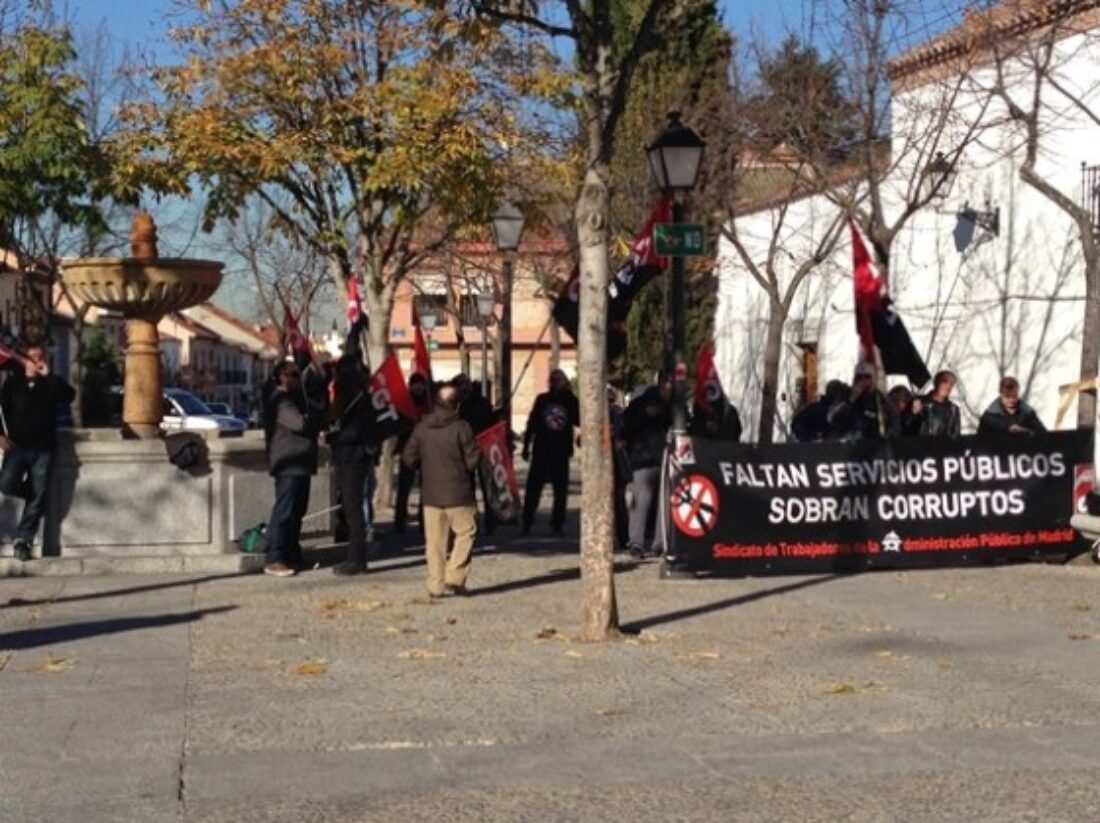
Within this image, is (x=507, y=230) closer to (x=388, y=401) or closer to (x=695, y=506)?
(x=388, y=401)

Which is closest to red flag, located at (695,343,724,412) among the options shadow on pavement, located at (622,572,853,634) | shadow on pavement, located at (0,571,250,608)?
shadow on pavement, located at (622,572,853,634)

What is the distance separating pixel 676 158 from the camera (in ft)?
49.2

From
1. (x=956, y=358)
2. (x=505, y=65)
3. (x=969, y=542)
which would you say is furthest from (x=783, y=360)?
(x=969, y=542)

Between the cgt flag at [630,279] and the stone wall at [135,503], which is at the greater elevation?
the cgt flag at [630,279]

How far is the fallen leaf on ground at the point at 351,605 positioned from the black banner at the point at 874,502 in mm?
2802

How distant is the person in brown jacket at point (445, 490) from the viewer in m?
14.2

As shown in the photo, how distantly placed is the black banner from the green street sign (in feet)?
5.83

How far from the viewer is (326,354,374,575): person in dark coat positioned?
51.3ft

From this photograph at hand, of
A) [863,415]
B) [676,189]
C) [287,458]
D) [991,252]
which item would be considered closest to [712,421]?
[863,415]

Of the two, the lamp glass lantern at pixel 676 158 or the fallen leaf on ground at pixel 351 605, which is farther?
the lamp glass lantern at pixel 676 158

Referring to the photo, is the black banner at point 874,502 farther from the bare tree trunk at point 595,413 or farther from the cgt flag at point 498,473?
the bare tree trunk at point 595,413

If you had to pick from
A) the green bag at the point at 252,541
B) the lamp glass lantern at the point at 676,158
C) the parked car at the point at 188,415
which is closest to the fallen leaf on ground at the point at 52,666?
the green bag at the point at 252,541

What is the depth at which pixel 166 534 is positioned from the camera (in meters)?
16.1

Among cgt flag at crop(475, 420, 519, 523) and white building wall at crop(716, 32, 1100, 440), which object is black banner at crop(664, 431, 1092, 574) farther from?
white building wall at crop(716, 32, 1100, 440)
